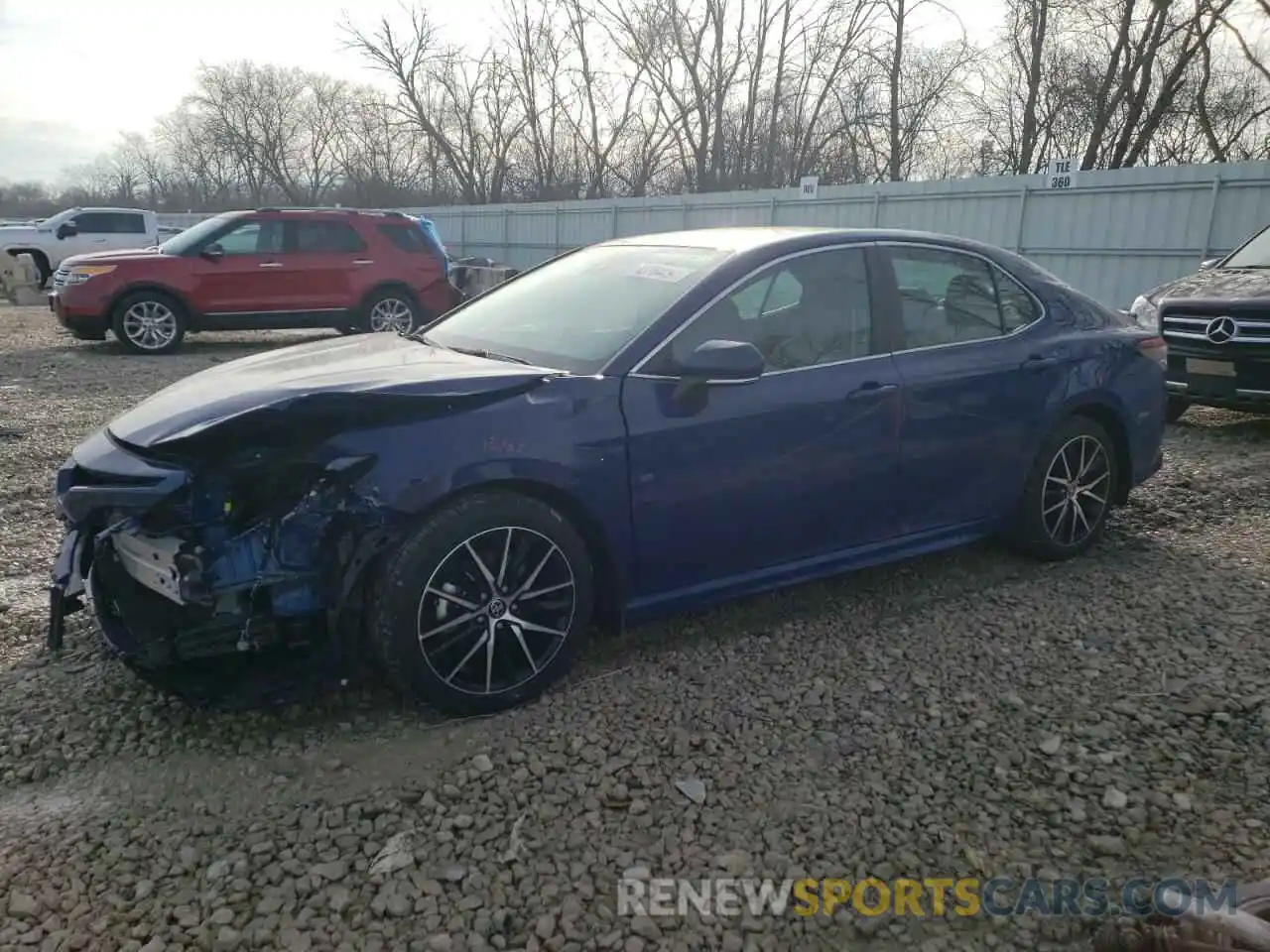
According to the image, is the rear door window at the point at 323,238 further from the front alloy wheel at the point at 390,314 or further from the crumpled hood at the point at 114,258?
the crumpled hood at the point at 114,258

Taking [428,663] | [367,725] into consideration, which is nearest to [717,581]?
[428,663]

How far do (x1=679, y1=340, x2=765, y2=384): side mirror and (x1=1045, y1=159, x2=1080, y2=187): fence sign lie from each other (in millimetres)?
11668

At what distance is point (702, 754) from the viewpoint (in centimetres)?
288

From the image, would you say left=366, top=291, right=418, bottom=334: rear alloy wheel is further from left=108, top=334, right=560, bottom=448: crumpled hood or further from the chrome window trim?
the chrome window trim

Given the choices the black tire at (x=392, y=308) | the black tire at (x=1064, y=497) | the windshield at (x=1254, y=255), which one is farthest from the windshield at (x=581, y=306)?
the black tire at (x=392, y=308)

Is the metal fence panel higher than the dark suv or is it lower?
higher

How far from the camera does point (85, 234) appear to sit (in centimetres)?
2064

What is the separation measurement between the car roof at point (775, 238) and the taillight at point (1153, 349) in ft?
3.57

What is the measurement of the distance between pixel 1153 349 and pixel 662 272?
2689mm

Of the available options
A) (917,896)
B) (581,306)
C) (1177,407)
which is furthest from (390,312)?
(917,896)

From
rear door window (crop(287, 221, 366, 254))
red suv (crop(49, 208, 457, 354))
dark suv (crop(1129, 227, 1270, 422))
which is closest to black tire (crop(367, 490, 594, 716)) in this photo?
dark suv (crop(1129, 227, 1270, 422))

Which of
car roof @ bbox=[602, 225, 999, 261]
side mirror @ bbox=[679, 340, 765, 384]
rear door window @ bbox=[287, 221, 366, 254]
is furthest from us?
rear door window @ bbox=[287, 221, 366, 254]

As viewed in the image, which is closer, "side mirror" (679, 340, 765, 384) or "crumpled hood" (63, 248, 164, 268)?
"side mirror" (679, 340, 765, 384)

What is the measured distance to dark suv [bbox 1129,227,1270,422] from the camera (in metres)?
6.73
